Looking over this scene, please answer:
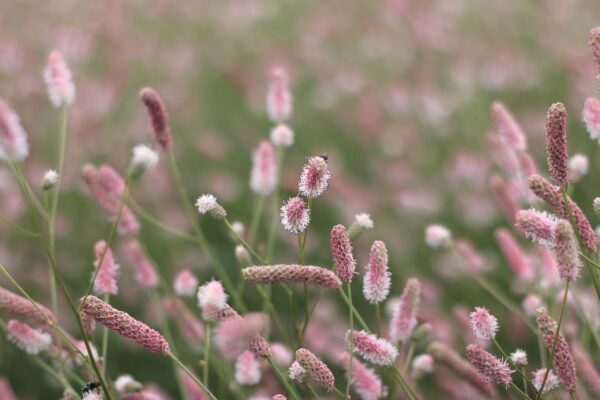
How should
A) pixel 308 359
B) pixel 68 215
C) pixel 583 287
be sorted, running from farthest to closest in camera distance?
1. pixel 68 215
2. pixel 583 287
3. pixel 308 359

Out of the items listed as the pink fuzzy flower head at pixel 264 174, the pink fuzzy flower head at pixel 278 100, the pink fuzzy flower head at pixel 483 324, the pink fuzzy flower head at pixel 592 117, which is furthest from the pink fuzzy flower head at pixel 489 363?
the pink fuzzy flower head at pixel 278 100

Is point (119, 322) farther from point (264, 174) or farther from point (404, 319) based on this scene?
point (264, 174)

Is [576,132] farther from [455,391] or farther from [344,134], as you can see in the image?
[455,391]

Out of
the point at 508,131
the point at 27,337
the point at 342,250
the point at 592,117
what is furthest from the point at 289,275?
the point at 508,131

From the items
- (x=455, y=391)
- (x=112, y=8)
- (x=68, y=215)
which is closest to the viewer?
(x=455, y=391)

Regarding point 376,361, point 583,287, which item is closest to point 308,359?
point 376,361

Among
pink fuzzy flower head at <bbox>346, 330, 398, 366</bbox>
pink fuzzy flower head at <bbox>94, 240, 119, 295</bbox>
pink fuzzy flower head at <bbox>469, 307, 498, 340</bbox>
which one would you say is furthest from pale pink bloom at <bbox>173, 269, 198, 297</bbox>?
pink fuzzy flower head at <bbox>469, 307, 498, 340</bbox>

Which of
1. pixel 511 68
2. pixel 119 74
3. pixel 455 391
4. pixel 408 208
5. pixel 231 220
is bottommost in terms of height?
pixel 455 391
